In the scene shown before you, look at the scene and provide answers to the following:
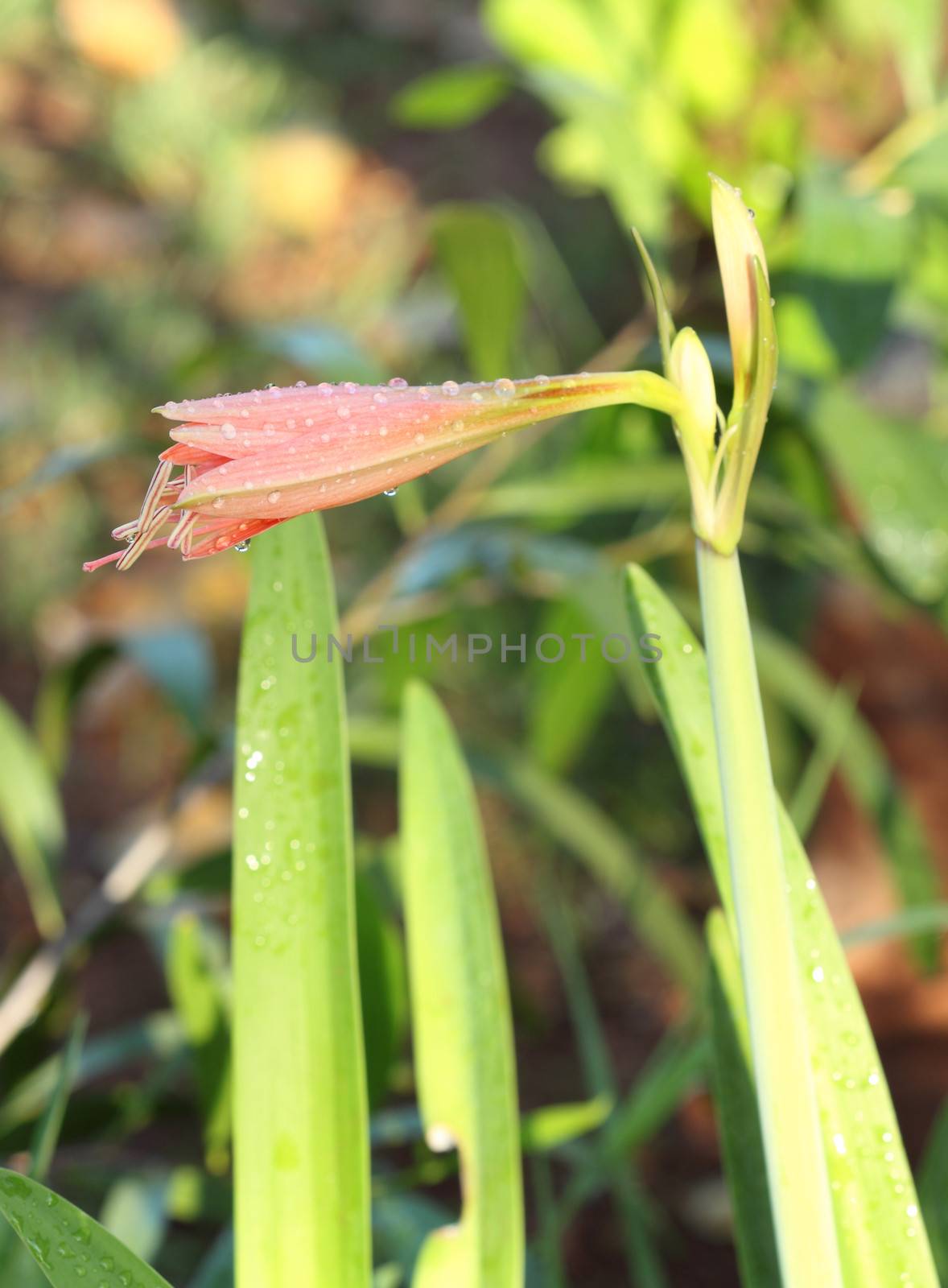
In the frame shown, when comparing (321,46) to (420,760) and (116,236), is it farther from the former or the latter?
(420,760)

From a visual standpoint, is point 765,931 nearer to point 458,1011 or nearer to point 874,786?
point 458,1011

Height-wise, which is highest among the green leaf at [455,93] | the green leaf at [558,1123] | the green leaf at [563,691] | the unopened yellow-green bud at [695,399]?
the green leaf at [455,93]

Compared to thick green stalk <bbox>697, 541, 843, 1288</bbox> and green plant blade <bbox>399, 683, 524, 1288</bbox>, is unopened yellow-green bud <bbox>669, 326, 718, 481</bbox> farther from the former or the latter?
green plant blade <bbox>399, 683, 524, 1288</bbox>

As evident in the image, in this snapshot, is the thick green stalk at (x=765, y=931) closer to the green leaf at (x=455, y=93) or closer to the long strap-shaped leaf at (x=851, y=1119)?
the long strap-shaped leaf at (x=851, y=1119)

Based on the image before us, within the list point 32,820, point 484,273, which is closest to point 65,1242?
point 32,820

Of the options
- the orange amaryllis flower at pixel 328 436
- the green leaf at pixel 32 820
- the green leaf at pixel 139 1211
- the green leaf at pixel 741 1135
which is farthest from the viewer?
the green leaf at pixel 32 820

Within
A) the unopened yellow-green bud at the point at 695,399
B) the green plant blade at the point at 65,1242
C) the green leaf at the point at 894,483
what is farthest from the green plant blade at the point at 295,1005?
the green leaf at the point at 894,483
